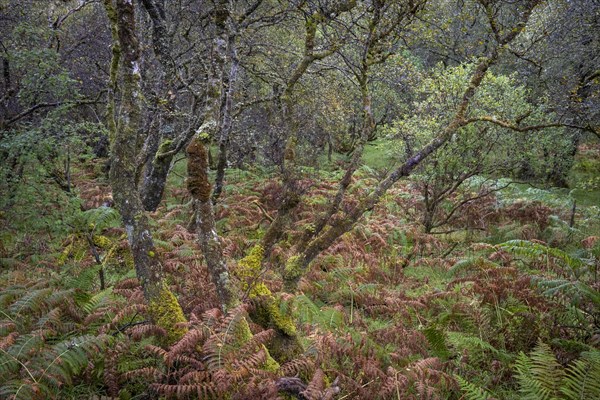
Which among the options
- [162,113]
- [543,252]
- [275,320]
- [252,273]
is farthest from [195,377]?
[162,113]

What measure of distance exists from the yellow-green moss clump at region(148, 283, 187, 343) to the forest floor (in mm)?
125

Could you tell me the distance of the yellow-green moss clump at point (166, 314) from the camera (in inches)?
159

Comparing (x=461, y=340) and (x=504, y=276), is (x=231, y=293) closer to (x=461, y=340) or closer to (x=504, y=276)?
(x=461, y=340)

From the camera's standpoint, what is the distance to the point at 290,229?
383 inches

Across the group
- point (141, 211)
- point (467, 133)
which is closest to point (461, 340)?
point (141, 211)

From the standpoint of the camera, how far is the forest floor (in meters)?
3.57

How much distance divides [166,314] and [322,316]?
2048 mm

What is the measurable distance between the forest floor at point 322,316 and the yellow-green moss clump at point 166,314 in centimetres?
13

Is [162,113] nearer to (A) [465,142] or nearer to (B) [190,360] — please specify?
(B) [190,360]

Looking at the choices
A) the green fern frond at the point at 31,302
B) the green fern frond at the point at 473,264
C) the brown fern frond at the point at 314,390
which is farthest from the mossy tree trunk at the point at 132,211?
the green fern frond at the point at 473,264

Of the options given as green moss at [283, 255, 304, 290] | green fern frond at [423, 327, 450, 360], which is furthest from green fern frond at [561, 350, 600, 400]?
green moss at [283, 255, 304, 290]

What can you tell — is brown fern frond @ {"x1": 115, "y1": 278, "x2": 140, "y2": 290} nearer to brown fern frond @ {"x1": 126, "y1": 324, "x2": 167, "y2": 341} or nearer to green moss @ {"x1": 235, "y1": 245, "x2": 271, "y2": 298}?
green moss @ {"x1": 235, "y1": 245, "x2": 271, "y2": 298}

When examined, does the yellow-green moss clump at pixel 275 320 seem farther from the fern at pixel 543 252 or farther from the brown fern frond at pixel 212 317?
the fern at pixel 543 252

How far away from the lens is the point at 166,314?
13.5ft
